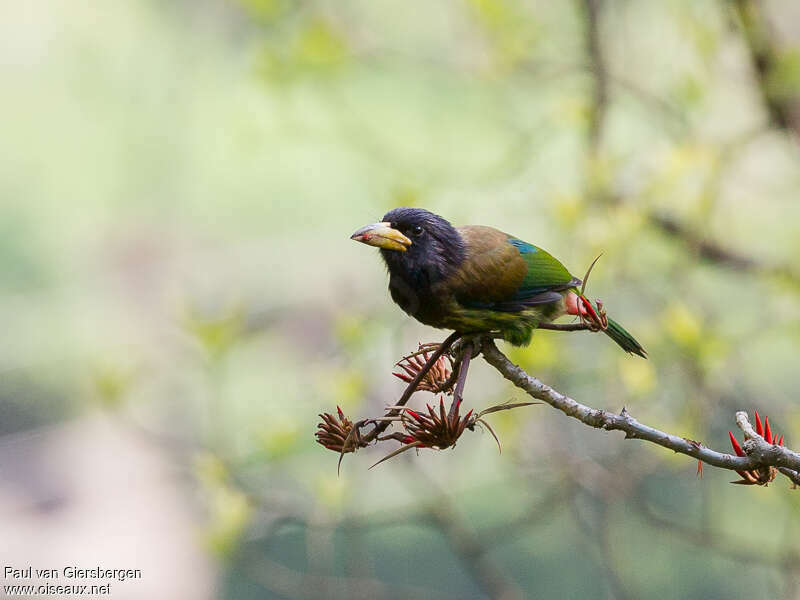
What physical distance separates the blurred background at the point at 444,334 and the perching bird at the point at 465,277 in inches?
42.4

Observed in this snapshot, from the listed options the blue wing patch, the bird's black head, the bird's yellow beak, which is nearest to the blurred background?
the blue wing patch

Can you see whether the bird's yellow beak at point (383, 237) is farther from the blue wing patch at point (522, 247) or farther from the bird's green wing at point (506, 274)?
the blue wing patch at point (522, 247)

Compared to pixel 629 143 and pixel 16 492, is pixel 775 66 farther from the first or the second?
pixel 16 492

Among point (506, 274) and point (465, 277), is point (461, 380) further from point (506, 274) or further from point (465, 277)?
point (506, 274)

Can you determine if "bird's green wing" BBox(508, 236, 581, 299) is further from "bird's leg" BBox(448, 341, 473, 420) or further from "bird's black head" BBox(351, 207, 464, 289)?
"bird's leg" BBox(448, 341, 473, 420)

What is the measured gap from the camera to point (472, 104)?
222 inches

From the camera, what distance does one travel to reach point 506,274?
2248mm

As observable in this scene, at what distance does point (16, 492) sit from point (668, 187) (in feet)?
14.1

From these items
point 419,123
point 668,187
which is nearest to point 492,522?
point 668,187

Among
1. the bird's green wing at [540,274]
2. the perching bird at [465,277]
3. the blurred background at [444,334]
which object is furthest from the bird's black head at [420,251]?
the blurred background at [444,334]

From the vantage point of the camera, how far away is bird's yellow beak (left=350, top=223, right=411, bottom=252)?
1921mm

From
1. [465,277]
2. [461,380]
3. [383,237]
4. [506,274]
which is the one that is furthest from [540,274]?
[461,380]

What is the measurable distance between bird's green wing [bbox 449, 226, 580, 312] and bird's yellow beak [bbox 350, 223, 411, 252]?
0.19 m

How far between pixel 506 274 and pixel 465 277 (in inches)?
5.5
